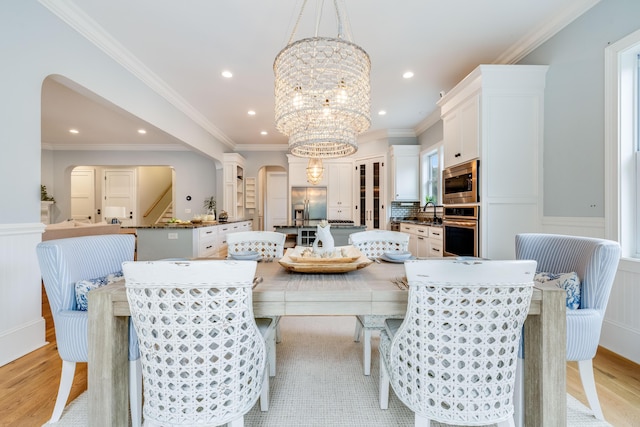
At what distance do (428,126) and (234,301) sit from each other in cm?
533

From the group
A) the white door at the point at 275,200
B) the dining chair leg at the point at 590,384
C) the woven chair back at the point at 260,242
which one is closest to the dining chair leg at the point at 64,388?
the woven chair back at the point at 260,242

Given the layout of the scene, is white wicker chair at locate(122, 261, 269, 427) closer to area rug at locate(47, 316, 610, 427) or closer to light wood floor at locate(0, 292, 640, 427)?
area rug at locate(47, 316, 610, 427)

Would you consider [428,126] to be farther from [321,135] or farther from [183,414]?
[183,414]

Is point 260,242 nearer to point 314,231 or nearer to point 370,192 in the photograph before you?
point 314,231

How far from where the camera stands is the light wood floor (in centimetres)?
146

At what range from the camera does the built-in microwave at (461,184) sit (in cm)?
294

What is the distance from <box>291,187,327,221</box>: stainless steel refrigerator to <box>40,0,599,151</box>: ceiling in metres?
2.60

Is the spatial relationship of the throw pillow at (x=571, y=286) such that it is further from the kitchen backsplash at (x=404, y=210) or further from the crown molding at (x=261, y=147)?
the crown molding at (x=261, y=147)

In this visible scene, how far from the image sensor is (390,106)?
4.61 meters

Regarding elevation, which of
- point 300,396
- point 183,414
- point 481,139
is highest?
point 481,139

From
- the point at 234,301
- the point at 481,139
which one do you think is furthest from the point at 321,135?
the point at 481,139

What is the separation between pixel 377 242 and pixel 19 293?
9.35 feet

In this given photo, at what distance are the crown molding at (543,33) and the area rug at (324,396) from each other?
9.69 ft

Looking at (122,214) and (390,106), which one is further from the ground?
(390,106)
